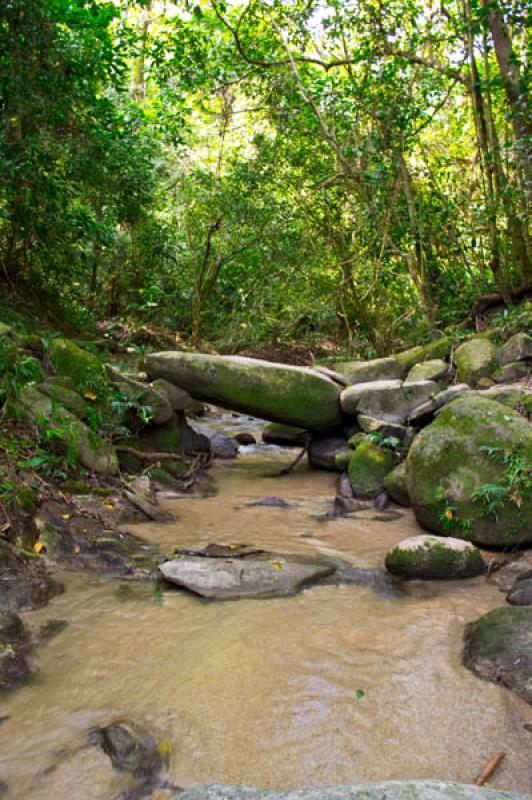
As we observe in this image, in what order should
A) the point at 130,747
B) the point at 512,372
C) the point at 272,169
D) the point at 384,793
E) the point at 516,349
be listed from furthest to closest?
1. the point at 272,169
2. the point at 516,349
3. the point at 512,372
4. the point at 130,747
5. the point at 384,793

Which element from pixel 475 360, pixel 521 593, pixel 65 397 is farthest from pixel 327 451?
pixel 521 593

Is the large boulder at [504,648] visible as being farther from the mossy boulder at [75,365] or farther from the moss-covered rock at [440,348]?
the moss-covered rock at [440,348]

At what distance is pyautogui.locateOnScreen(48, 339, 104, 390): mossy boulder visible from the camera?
6531 mm

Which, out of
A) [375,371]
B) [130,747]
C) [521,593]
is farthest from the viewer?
[375,371]

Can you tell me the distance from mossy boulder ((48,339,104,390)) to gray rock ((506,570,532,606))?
A: 186 inches

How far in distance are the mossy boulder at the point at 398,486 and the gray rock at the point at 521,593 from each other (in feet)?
7.15

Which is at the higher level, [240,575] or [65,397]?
[65,397]

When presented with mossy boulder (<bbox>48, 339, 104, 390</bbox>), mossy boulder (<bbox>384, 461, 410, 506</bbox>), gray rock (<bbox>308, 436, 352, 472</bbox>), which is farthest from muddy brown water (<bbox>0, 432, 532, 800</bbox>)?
gray rock (<bbox>308, 436, 352, 472</bbox>)

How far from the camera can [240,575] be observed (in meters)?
4.05

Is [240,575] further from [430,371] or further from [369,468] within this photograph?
[430,371]

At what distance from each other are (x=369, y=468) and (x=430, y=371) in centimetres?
230

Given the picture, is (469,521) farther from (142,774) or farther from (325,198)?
(325,198)

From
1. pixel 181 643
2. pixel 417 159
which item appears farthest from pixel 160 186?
pixel 181 643

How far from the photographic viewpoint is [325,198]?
11547 millimetres
